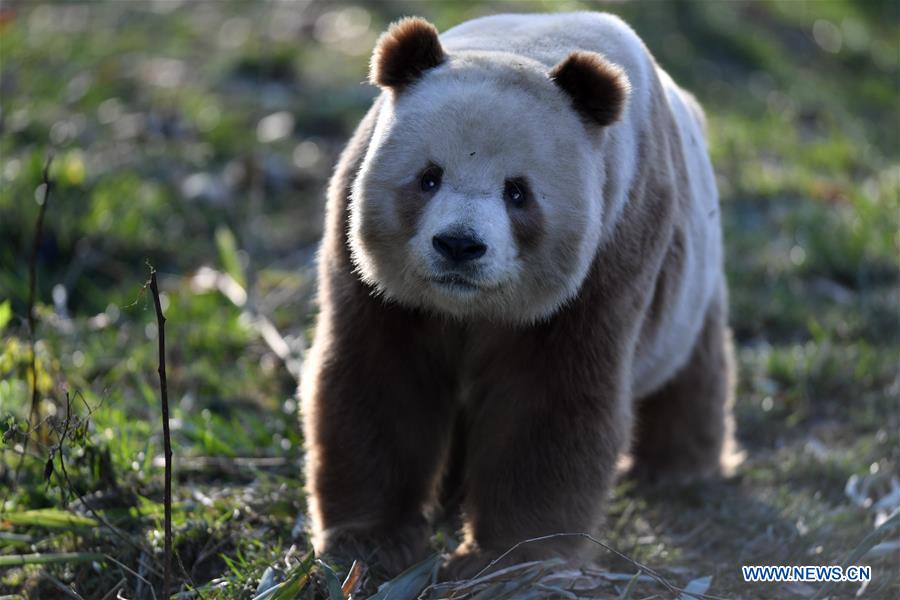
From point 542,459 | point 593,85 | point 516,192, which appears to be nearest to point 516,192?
point 516,192

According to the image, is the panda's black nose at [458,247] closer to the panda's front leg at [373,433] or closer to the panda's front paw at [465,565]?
the panda's front leg at [373,433]

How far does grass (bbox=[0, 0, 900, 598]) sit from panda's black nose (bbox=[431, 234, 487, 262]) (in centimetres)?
100

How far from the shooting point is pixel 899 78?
10906 mm

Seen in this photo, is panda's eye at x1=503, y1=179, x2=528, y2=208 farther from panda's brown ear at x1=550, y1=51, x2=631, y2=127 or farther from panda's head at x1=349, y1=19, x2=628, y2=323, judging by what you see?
panda's brown ear at x1=550, y1=51, x2=631, y2=127

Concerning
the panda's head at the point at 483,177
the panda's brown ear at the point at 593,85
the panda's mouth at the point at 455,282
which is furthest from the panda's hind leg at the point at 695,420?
the panda's mouth at the point at 455,282

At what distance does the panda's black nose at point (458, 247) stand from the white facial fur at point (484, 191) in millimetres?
28

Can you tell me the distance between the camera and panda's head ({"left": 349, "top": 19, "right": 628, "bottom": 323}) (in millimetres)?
3604

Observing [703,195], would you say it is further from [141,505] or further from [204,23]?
[204,23]

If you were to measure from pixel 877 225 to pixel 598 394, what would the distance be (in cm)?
387

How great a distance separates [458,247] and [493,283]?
228 millimetres

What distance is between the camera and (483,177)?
3.60 meters

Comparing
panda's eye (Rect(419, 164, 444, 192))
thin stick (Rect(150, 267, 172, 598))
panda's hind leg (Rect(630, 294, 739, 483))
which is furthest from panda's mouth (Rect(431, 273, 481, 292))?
panda's hind leg (Rect(630, 294, 739, 483))

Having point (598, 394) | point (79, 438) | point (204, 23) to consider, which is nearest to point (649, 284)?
point (598, 394)

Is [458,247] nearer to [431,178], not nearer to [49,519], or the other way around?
[431,178]
